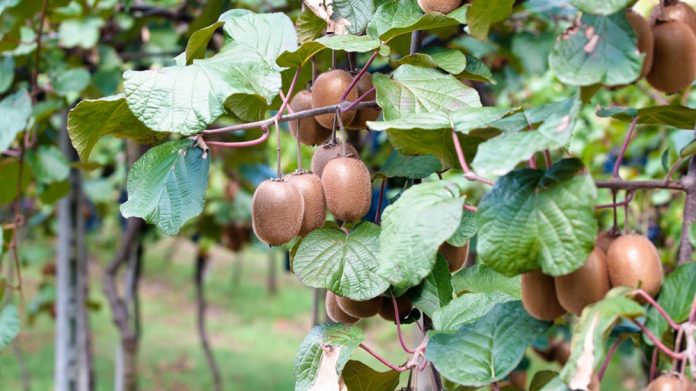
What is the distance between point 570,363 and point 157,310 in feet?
21.8

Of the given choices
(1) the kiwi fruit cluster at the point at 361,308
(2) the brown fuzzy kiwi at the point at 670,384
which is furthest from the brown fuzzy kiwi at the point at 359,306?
(2) the brown fuzzy kiwi at the point at 670,384

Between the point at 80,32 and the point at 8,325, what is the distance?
90 centimetres

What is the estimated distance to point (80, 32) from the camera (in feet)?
6.35

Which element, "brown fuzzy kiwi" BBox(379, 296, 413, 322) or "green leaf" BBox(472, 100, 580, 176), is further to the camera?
"brown fuzzy kiwi" BBox(379, 296, 413, 322)

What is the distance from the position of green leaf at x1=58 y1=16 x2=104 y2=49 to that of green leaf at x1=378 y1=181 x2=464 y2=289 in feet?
4.89

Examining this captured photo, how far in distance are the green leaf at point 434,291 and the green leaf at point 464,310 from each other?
0.04 m

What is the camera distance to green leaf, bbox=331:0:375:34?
0.88 meters

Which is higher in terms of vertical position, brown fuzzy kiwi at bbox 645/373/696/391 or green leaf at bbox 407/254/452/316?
brown fuzzy kiwi at bbox 645/373/696/391

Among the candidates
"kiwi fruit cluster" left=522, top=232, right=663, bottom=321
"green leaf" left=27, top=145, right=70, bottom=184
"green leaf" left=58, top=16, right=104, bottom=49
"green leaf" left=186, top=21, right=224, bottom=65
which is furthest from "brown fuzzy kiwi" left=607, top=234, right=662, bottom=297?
"green leaf" left=58, top=16, right=104, bottom=49

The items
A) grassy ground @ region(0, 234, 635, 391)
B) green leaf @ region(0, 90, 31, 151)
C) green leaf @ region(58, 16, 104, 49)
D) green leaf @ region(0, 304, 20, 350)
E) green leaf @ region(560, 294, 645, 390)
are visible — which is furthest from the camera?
grassy ground @ region(0, 234, 635, 391)

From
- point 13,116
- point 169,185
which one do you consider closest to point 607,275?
point 169,185

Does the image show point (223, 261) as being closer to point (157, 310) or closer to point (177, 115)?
point (157, 310)

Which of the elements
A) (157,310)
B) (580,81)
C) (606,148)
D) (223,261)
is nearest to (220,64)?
(580,81)

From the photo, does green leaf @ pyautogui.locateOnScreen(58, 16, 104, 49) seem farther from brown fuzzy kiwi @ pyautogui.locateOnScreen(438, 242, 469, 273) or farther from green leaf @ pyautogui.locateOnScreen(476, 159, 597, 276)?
green leaf @ pyautogui.locateOnScreen(476, 159, 597, 276)
